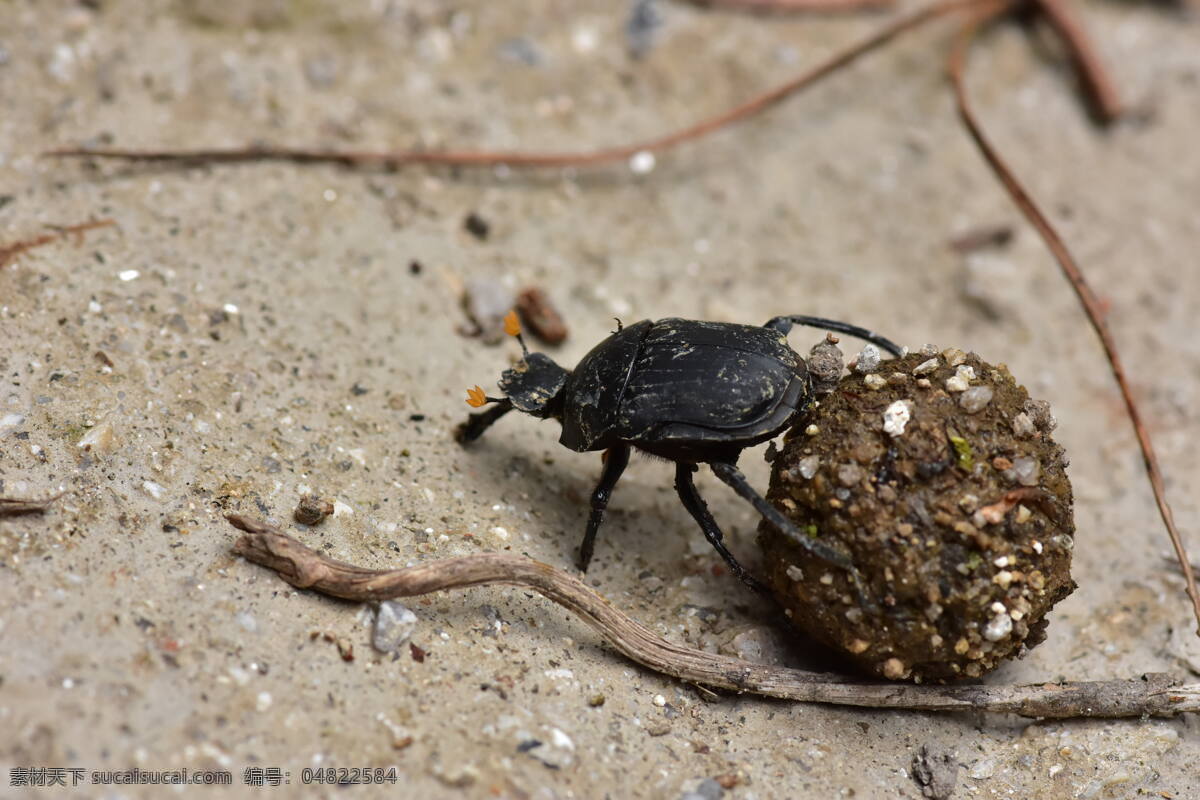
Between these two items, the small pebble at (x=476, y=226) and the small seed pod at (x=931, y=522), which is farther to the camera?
the small pebble at (x=476, y=226)

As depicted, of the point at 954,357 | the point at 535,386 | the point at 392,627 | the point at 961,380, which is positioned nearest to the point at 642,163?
the point at 535,386

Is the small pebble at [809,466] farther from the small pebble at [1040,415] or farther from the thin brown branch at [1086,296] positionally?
the thin brown branch at [1086,296]

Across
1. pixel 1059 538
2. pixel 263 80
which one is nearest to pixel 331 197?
pixel 263 80

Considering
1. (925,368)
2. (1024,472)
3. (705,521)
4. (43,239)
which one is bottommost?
(705,521)

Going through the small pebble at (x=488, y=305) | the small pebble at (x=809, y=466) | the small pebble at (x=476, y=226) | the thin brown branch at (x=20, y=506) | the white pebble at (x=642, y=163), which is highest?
the small pebble at (x=809, y=466)

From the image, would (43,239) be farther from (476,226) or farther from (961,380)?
(961,380)

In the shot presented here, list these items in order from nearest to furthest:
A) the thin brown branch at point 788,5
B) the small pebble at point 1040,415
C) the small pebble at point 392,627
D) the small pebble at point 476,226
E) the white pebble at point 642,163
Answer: the small pebble at point 392,627 < the small pebble at point 1040,415 < the small pebble at point 476,226 < the white pebble at point 642,163 < the thin brown branch at point 788,5

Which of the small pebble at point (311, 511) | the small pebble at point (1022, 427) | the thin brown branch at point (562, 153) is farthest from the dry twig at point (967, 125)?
the small pebble at point (311, 511)
